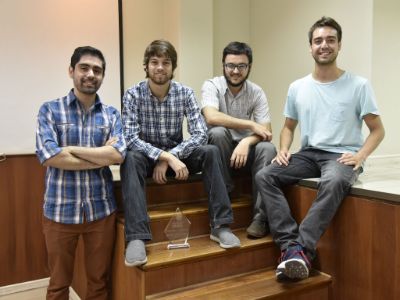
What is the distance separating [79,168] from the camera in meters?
1.78

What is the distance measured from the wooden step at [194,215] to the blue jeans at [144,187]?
14 cm

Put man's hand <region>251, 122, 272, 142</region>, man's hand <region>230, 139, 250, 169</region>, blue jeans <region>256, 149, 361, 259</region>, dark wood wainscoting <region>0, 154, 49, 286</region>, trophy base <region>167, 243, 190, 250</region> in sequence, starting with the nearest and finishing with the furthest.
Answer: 1. blue jeans <region>256, 149, 361, 259</region>
2. trophy base <region>167, 243, 190, 250</region>
3. man's hand <region>230, 139, 250, 169</region>
4. man's hand <region>251, 122, 272, 142</region>
5. dark wood wainscoting <region>0, 154, 49, 286</region>

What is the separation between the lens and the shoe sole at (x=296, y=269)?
1710mm

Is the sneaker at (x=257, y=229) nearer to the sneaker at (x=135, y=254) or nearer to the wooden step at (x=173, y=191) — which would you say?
the wooden step at (x=173, y=191)

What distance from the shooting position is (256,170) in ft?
7.40

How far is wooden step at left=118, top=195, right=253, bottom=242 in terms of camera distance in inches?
80.3

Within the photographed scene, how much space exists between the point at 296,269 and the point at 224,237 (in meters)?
0.40

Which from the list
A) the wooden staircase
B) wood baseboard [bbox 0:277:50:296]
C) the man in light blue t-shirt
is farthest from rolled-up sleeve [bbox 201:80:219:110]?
wood baseboard [bbox 0:277:50:296]

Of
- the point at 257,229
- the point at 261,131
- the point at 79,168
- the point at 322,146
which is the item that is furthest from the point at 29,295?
the point at 322,146

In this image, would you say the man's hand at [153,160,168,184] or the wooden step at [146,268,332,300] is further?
the man's hand at [153,160,168,184]

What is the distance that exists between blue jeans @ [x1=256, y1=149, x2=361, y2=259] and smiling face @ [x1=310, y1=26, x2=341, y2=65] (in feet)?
1.68

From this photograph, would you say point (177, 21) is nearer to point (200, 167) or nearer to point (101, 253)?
point (200, 167)

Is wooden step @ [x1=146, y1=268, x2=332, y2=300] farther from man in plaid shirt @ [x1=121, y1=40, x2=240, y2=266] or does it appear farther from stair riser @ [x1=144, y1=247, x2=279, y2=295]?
man in plaid shirt @ [x1=121, y1=40, x2=240, y2=266]

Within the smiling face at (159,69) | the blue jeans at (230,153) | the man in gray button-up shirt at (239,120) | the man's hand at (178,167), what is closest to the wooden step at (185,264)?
the man in gray button-up shirt at (239,120)
